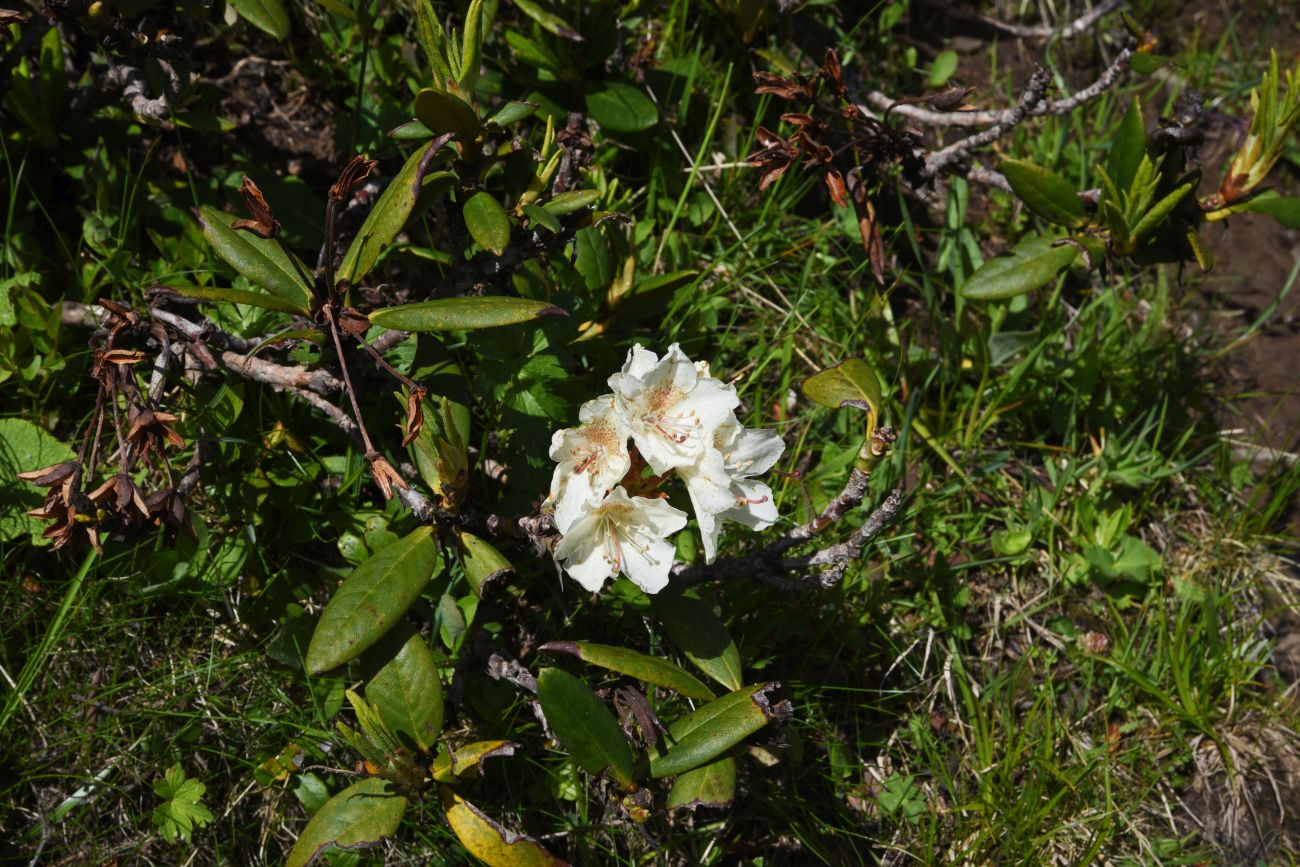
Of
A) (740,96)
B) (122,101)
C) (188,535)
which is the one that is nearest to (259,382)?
(188,535)

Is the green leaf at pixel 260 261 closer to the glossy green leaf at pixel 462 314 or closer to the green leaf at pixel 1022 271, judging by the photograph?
the glossy green leaf at pixel 462 314

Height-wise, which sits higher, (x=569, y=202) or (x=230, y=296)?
(x=569, y=202)

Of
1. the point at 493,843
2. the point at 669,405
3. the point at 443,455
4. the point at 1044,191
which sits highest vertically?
the point at 1044,191

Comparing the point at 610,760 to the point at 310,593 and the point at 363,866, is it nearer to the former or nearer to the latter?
the point at 363,866

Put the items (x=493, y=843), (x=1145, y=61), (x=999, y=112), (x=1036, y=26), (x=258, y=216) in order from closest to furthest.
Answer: (x=258, y=216)
(x=493, y=843)
(x=1145, y=61)
(x=999, y=112)
(x=1036, y=26)

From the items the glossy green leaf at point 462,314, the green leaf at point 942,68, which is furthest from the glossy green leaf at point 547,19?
the green leaf at point 942,68

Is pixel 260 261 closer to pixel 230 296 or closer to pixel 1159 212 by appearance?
pixel 230 296

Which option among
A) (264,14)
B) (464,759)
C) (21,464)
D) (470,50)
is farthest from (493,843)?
(264,14)
